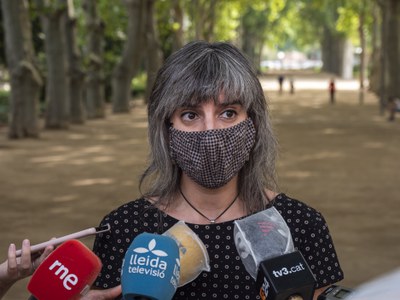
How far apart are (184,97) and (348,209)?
8780 mm

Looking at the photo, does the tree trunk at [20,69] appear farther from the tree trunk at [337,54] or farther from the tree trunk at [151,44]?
the tree trunk at [337,54]

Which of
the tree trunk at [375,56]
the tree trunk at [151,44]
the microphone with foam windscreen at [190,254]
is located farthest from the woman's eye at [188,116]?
the tree trunk at [375,56]

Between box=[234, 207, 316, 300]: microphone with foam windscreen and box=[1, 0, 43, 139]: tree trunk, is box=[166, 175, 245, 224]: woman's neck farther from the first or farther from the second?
box=[1, 0, 43, 139]: tree trunk

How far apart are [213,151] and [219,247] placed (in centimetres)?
31

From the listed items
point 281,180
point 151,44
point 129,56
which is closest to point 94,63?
point 129,56

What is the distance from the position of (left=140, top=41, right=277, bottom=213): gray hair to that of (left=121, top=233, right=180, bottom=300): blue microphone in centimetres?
59

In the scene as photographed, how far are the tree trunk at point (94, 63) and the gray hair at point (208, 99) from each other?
2674 cm

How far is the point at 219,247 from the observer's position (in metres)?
2.82

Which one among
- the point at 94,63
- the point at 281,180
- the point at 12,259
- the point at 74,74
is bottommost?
the point at 281,180

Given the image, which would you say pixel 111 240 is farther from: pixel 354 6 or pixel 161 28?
pixel 354 6

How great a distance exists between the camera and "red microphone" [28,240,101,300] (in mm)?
2453

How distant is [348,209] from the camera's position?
11.3 m

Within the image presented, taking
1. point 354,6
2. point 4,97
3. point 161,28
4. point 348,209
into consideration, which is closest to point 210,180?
point 348,209

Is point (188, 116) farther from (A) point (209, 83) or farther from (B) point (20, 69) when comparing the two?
(B) point (20, 69)
